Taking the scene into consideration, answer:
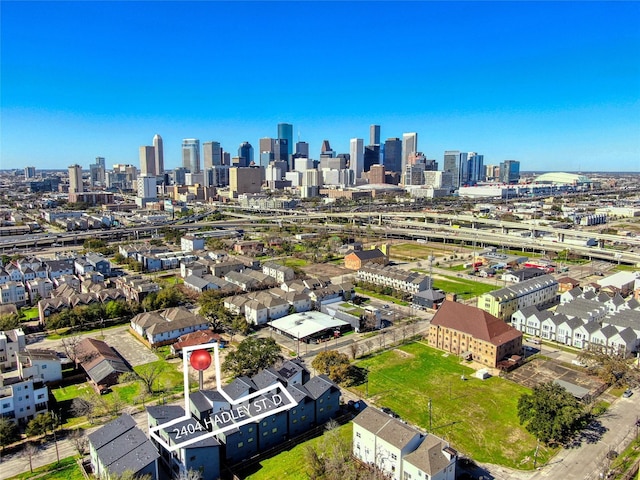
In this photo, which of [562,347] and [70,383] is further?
[562,347]

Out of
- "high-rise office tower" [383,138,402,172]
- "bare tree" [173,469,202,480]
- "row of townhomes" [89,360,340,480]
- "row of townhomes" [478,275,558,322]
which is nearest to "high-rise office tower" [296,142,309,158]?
"high-rise office tower" [383,138,402,172]

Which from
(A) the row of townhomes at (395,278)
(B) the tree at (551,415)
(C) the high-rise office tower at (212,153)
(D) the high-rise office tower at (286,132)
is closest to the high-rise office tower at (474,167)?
(D) the high-rise office tower at (286,132)

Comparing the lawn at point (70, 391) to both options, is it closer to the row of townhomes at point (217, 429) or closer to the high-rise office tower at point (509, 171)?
the row of townhomes at point (217, 429)

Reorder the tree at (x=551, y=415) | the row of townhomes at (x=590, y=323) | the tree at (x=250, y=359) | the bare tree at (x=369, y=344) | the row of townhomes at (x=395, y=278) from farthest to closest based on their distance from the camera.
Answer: the row of townhomes at (x=395, y=278) → the bare tree at (x=369, y=344) → the row of townhomes at (x=590, y=323) → the tree at (x=250, y=359) → the tree at (x=551, y=415)

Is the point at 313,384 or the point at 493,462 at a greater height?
the point at 313,384

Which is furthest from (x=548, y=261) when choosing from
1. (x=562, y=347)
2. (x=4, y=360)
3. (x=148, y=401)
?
(x=4, y=360)

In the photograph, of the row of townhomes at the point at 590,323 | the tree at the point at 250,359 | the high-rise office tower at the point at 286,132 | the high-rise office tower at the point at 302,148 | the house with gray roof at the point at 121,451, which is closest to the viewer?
the house with gray roof at the point at 121,451

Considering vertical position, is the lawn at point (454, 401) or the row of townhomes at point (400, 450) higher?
the row of townhomes at point (400, 450)

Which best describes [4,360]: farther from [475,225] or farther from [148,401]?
[475,225]
